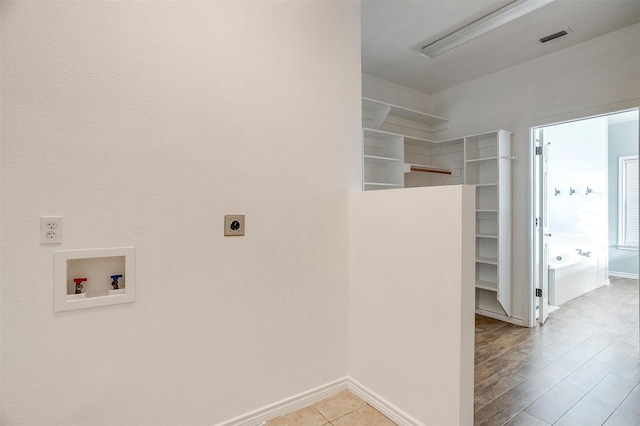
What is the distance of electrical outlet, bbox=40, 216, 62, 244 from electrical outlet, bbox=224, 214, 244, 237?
28.1 inches

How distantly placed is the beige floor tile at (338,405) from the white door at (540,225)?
9.04ft

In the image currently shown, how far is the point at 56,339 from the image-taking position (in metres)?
1.33

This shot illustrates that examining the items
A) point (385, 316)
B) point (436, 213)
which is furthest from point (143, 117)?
point (385, 316)

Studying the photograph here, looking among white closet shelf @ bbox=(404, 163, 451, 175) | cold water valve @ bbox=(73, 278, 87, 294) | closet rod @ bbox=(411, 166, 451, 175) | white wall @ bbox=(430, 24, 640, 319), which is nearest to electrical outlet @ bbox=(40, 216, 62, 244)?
cold water valve @ bbox=(73, 278, 87, 294)

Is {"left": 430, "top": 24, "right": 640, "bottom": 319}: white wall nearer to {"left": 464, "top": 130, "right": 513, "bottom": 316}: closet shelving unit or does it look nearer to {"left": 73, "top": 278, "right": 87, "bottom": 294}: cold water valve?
{"left": 464, "top": 130, "right": 513, "bottom": 316}: closet shelving unit

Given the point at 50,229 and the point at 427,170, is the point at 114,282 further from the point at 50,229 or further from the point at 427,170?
the point at 427,170

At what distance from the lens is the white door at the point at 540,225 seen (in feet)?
11.7

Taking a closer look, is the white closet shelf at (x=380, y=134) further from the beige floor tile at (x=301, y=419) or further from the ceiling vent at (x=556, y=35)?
the beige floor tile at (x=301, y=419)

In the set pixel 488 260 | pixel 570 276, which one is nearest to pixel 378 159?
pixel 488 260

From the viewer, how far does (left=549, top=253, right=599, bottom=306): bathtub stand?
4.23 metres

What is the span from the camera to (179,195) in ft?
5.22

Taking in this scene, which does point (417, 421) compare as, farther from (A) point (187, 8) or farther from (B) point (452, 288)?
(A) point (187, 8)

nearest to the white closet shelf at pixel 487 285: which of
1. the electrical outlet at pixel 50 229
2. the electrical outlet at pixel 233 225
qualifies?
the electrical outlet at pixel 233 225

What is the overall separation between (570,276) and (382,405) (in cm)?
436
